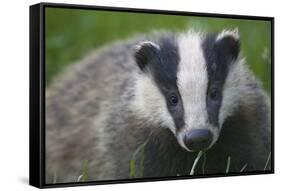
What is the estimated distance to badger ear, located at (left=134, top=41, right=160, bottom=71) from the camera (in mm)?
4301

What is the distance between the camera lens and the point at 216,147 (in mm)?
4398

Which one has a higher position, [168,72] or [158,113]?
[168,72]

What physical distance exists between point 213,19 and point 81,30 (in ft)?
2.86

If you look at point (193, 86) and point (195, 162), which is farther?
point (195, 162)

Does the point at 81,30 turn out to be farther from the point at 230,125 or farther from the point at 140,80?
the point at 230,125

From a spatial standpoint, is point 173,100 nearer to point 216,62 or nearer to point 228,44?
point 216,62

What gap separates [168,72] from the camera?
14.0 ft

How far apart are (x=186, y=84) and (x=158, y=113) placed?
238 millimetres

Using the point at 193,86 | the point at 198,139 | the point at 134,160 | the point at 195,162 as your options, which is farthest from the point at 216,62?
the point at 134,160

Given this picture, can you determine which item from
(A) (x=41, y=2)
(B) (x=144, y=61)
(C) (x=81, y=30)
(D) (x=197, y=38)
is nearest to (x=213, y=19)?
(D) (x=197, y=38)

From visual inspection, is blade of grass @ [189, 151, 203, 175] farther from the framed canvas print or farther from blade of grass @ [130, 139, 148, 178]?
blade of grass @ [130, 139, 148, 178]

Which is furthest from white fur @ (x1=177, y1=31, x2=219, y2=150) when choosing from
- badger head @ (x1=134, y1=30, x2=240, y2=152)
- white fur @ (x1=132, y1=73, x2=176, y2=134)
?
white fur @ (x1=132, y1=73, x2=176, y2=134)

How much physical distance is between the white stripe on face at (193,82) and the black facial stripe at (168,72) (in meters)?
0.03

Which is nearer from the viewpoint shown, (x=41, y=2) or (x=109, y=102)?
(x=41, y=2)
